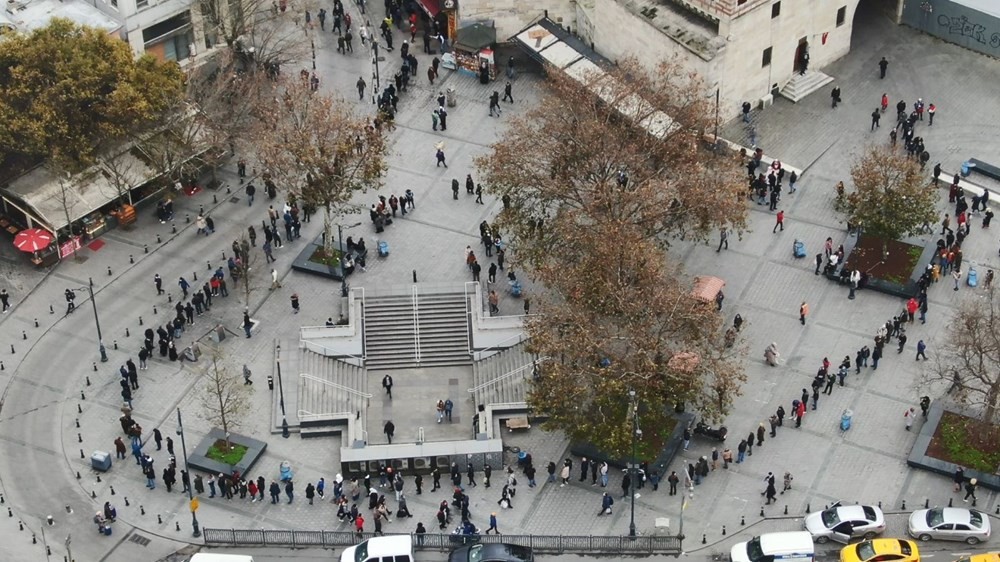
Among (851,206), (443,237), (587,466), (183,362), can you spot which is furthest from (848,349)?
(183,362)

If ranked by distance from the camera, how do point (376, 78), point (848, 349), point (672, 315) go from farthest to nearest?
point (376, 78) < point (848, 349) < point (672, 315)

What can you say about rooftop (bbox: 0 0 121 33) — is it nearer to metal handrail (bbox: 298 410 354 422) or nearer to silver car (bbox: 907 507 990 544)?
metal handrail (bbox: 298 410 354 422)

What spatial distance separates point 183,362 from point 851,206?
111 ft

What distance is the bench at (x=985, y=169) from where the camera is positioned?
10019cm

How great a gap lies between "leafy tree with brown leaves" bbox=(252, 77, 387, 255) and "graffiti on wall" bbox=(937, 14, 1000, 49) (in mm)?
36339

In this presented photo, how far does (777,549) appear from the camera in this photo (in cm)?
7812

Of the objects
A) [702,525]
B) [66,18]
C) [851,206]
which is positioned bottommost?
[702,525]

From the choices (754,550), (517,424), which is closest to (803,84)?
(517,424)

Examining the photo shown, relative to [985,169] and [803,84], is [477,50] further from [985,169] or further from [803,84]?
[985,169]

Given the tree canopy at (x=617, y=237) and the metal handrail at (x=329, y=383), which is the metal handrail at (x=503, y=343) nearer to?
the tree canopy at (x=617, y=237)

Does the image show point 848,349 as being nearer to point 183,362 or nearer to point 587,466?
point 587,466

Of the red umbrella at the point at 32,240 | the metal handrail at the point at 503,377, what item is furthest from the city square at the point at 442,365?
the red umbrella at the point at 32,240

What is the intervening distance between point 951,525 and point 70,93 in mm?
47251

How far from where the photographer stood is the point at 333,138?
92.4m
